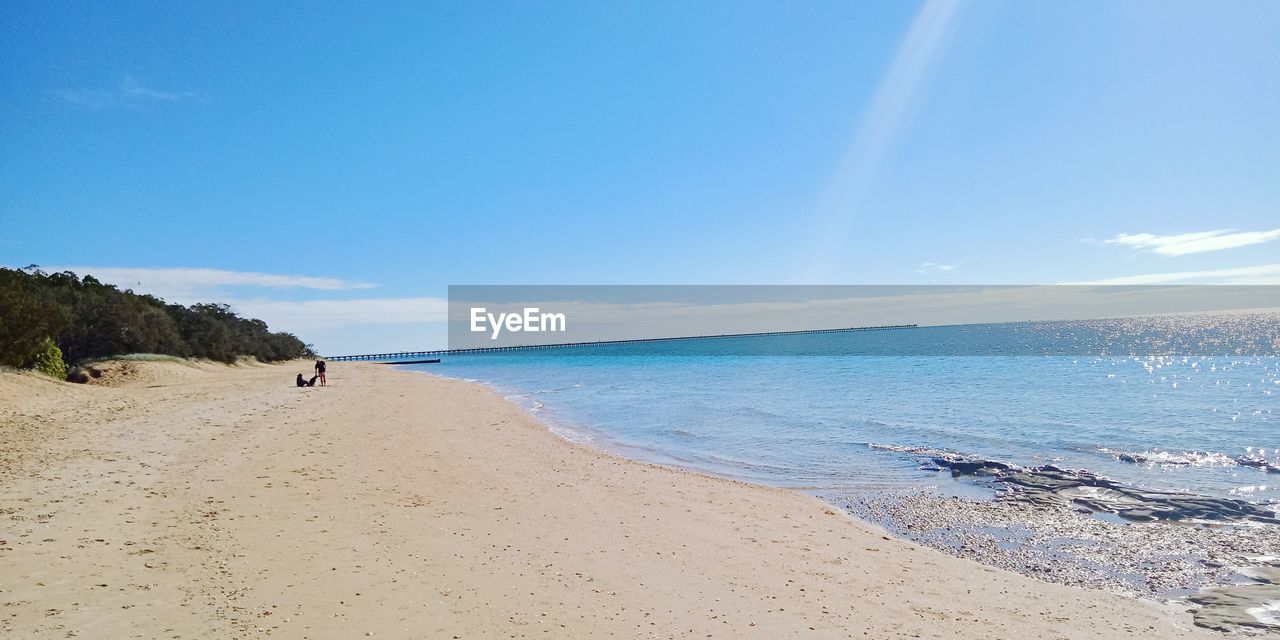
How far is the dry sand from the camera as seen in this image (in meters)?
6.11

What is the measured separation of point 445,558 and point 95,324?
41.3 m

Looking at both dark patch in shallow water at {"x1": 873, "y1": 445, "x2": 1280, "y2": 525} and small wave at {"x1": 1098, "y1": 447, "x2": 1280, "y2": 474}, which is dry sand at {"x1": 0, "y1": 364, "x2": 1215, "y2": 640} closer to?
dark patch in shallow water at {"x1": 873, "y1": 445, "x2": 1280, "y2": 525}

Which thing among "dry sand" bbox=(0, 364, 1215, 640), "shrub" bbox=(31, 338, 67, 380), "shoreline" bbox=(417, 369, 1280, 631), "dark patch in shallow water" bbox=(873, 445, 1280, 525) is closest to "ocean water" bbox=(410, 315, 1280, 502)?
"dark patch in shallow water" bbox=(873, 445, 1280, 525)

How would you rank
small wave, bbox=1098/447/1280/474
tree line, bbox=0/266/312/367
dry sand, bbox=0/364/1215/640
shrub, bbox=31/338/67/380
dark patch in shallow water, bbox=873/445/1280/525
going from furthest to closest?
1. shrub, bbox=31/338/67/380
2. tree line, bbox=0/266/312/367
3. small wave, bbox=1098/447/1280/474
4. dark patch in shallow water, bbox=873/445/1280/525
5. dry sand, bbox=0/364/1215/640

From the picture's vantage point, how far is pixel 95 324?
36.4 m

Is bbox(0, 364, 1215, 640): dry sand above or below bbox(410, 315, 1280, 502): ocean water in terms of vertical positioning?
above

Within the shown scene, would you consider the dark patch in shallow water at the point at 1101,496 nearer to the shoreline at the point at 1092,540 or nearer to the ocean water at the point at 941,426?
the shoreline at the point at 1092,540

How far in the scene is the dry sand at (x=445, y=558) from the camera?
611 cm

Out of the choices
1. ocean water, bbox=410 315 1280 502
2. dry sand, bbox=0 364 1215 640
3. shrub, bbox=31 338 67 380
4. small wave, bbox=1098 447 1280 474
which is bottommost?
ocean water, bbox=410 315 1280 502

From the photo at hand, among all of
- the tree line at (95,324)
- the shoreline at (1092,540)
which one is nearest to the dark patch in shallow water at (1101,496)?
the shoreline at (1092,540)

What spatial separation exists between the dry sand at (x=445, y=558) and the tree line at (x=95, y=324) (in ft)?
42.6

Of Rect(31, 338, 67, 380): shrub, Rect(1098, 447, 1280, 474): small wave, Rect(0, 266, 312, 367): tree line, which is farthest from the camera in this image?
Rect(31, 338, 67, 380): shrub

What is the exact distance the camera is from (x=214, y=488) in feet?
34.8

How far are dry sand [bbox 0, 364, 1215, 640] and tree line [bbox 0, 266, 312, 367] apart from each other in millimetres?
12998
